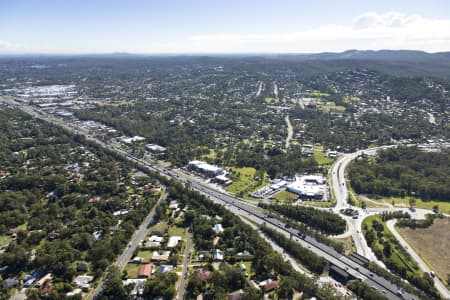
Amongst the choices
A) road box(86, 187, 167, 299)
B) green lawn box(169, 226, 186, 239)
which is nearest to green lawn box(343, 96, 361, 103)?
road box(86, 187, 167, 299)

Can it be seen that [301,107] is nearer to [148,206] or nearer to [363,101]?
[363,101]

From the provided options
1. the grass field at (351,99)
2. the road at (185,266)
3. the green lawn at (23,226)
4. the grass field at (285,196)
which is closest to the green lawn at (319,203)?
the grass field at (285,196)

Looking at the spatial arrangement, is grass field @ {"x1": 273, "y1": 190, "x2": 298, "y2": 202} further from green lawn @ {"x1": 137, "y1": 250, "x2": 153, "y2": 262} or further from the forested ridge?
green lawn @ {"x1": 137, "y1": 250, "x2": 153, "y2": 262}

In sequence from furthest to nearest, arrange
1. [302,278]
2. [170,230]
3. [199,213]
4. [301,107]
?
[301,107] < [199,213] < [170,230] < [302,278]

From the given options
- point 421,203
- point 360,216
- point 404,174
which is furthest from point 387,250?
point 404,174

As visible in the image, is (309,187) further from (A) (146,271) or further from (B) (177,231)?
(A) (146,271)

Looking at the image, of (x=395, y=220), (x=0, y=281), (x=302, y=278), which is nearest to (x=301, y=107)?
(x=395, y=220)

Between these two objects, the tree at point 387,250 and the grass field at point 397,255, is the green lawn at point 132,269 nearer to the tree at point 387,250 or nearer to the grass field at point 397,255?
the grass field at point 397,255
